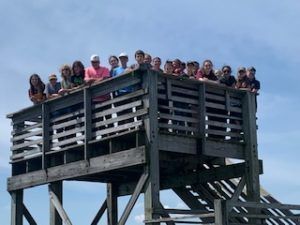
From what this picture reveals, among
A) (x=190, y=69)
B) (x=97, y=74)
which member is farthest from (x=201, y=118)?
(x=97, y=74)

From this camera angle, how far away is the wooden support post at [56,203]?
57.2ft

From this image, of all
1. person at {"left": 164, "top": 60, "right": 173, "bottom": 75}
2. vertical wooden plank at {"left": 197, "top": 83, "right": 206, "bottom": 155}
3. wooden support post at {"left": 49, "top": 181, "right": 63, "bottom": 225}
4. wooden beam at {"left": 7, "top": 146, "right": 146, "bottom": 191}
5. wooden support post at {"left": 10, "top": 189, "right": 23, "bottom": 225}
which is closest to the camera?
wooden beam at {"left": 7, "top": 146, "right": 146, "bottom": 191}

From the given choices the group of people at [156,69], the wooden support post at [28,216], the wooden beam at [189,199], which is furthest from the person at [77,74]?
the wooden support post at [28,216]

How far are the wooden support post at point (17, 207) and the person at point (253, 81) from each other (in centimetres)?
679

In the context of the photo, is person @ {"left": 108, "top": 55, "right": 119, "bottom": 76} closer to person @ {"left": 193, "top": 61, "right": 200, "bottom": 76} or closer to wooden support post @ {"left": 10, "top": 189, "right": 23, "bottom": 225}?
person @ {"left": 193, "top": 61, "right": 200, "bottom": 76}

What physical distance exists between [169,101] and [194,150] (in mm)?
Answer: 1234

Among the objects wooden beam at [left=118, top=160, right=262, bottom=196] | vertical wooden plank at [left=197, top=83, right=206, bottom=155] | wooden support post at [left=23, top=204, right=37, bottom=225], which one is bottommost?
wooden support post at [left=23, top=204, right=37, bottom=225]

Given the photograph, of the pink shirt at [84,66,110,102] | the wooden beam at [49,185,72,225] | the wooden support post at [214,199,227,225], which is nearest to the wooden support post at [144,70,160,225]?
the wooden support post at [214,199,227,225]

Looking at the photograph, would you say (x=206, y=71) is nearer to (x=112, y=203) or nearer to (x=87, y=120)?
(x=87, y=120)

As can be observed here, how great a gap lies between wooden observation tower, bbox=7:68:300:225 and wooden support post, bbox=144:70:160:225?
0.07 ft

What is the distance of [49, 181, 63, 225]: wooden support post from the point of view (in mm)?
17428

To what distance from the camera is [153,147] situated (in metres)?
14.8

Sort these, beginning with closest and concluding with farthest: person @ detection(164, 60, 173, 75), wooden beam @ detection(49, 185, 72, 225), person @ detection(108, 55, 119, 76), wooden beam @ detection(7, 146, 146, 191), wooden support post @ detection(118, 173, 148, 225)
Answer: wooden support post @ detection(118, 173, 148, 225) → wooden beam @ detection(7, 146, 146, 191) → person @ detection(164, 60, 173, 75) → person @ detection(108, 55, 119, 76) → wooden beam @ detection(49, 185, 72, 225)

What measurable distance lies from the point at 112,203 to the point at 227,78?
214 inches
